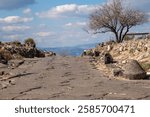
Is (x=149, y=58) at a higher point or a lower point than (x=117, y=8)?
lower

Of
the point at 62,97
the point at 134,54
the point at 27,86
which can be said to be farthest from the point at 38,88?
the point at 134,54

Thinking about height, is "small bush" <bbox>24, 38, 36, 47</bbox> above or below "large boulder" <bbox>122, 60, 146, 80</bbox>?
above

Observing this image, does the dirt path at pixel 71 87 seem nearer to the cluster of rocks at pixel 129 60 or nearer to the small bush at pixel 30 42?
the cluster of rocks at pixel 129 60

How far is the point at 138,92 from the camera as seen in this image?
1372 cm

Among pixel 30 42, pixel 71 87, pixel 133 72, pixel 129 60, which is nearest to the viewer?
pixel 71 87

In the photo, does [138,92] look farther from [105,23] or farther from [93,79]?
[105,23]

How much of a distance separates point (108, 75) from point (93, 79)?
1.73m

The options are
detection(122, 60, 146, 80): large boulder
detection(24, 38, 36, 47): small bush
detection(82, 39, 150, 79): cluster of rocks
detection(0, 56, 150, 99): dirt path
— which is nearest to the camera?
detection(0, 56, 150, 99): dirt path

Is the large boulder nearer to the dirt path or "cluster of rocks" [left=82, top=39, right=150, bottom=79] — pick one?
"cluster of rocks" [left=82, top=39, right=150, bottom=79]

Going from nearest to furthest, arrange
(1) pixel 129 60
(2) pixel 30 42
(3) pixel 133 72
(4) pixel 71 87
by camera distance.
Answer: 1. (4) pixel 71 87
2. (3) pixel 133 72
3. (1) pixel 129 60
4. (2) pixel 30 42

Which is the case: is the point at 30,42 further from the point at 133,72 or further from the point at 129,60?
the point at 133,72

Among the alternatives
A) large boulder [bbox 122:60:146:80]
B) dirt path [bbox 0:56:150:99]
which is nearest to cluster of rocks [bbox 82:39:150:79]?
large boulder [bbox 122:60:146:80]

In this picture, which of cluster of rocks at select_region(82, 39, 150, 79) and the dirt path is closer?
the dirt path

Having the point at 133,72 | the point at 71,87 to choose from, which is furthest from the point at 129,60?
the point at 71,87
